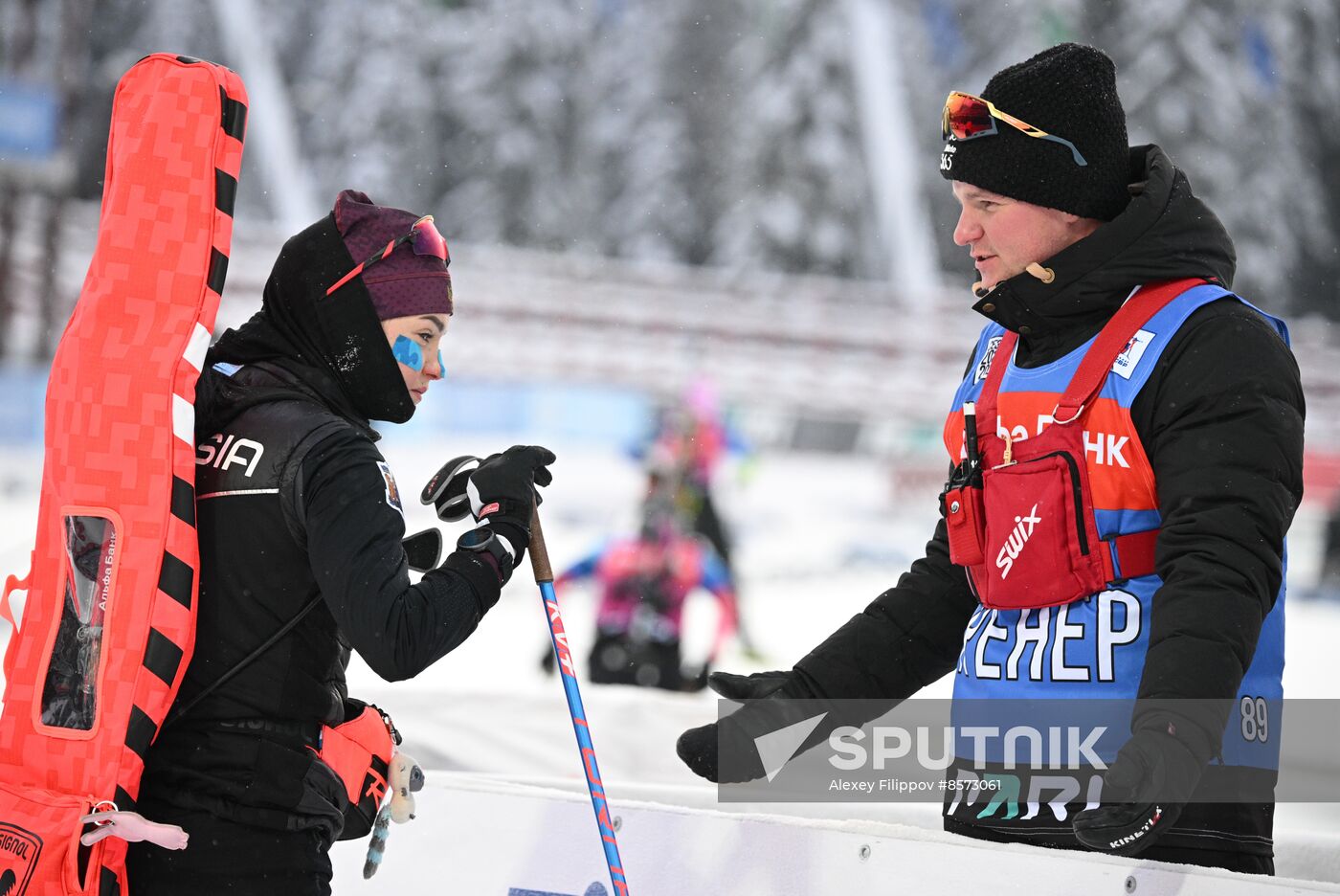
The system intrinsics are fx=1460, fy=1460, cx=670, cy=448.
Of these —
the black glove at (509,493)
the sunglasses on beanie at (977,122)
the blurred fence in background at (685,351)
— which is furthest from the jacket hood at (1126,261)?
the blurred fence in background at (685,351)

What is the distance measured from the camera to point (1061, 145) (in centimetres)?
188

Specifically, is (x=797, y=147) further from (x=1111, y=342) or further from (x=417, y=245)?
(x=1111, y=342)

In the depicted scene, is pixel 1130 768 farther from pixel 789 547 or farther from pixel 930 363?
pixel 930 363

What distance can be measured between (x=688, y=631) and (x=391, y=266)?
9013mm

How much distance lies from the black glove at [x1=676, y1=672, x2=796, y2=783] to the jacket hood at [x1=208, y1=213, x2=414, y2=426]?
0.66 metres

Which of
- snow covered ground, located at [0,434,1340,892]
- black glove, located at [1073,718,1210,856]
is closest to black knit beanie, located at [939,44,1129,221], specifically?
black glove, located at [1073,718,1210,856]

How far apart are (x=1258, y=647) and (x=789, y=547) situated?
1186 centimetres

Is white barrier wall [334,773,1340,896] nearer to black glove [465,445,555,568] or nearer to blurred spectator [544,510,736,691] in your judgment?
black glove [465,445,555,568]

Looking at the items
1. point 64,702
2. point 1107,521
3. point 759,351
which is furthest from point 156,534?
point 759,351

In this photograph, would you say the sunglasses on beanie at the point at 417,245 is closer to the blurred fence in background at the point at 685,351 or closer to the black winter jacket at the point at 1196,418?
the black winter jacket at the point at 1196,418

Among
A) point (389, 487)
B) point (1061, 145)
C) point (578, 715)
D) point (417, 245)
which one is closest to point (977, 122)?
point (1061, 145)

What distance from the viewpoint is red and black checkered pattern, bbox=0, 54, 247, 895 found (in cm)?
180

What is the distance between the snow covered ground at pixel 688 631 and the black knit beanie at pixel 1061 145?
1390mm

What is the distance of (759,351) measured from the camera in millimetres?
15047
